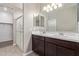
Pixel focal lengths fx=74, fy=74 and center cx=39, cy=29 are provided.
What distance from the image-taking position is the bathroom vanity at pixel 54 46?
141 cm

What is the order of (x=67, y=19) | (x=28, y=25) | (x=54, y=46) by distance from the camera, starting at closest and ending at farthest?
(x=54, y=46)
(x=67, y=19)
(x=28, y=25)

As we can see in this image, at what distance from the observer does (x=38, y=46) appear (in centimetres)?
246

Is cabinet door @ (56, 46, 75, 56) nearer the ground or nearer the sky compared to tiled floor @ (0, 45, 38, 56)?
nearer the sky

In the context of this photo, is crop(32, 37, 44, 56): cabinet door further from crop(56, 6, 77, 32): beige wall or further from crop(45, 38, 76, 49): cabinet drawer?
crop(56, 6, 77, 32): beige wall

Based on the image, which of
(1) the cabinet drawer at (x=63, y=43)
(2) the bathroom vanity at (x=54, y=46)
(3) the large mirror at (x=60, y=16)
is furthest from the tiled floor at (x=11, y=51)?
(3) the large mirror at (x=60, y=16)

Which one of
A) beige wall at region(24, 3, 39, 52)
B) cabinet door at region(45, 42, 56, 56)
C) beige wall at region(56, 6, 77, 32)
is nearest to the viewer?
cabinet door at region(45, 42, 56, 56)

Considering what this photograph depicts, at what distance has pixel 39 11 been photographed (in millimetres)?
3086

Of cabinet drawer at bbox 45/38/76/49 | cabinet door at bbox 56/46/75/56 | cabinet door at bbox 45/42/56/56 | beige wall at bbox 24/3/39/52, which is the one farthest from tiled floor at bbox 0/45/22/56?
cabinet door at bbox 56/46/75/56

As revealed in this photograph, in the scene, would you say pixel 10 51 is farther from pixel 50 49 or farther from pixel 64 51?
pixel 64 51

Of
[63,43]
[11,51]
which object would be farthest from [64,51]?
[11,51]

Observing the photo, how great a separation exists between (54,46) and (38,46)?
0.77m

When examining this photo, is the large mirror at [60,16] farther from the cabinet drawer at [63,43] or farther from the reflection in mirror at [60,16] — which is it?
the cabinet drawer at [63,43]

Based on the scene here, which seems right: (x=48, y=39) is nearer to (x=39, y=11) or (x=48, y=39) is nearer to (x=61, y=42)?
(x=61, y=42)

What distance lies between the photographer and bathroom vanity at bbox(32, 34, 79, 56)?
55.6 inches
